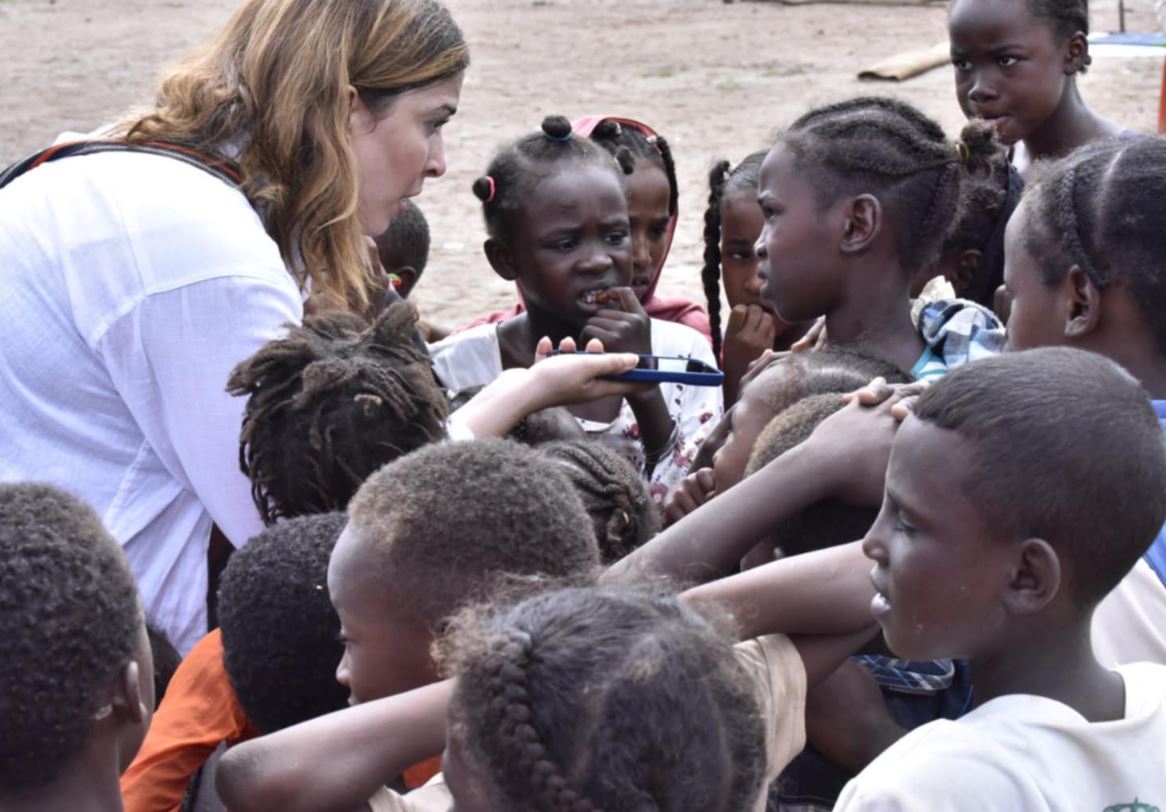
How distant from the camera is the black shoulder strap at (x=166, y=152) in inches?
110

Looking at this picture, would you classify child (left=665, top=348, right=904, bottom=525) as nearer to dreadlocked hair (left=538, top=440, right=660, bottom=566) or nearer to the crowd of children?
the crowd of children

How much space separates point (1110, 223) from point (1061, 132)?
88.5 inches

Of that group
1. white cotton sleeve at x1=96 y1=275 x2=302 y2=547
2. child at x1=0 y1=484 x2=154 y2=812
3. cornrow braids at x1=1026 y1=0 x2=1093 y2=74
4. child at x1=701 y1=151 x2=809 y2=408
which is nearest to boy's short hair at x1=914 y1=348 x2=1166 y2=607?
child at x1=0 y1=484 x2=154 y2=812

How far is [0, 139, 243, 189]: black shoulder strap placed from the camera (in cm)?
280

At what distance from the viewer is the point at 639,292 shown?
446 centimetres

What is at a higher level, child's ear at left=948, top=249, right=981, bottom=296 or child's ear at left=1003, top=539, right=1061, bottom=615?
child's ear at left=1003, top=539, right=1061, bottom=615

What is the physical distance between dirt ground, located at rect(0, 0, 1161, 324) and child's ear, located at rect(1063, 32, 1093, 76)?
3099 mm

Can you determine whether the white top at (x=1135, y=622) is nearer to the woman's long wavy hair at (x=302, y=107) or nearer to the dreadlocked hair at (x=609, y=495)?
the dreadlocked hair at (x=609, y=495)

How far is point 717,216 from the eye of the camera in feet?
14.5

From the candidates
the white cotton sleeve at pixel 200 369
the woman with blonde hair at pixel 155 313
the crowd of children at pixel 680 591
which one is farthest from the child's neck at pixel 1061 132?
the white cotton sleeve at pixel 200 369

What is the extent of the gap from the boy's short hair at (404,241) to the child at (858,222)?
6.61 ft

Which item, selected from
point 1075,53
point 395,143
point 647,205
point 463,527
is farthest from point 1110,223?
point 1075,53

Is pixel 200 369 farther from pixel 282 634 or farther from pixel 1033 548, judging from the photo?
pixel 1033 548

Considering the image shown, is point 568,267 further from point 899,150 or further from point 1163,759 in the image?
point 1163,759
